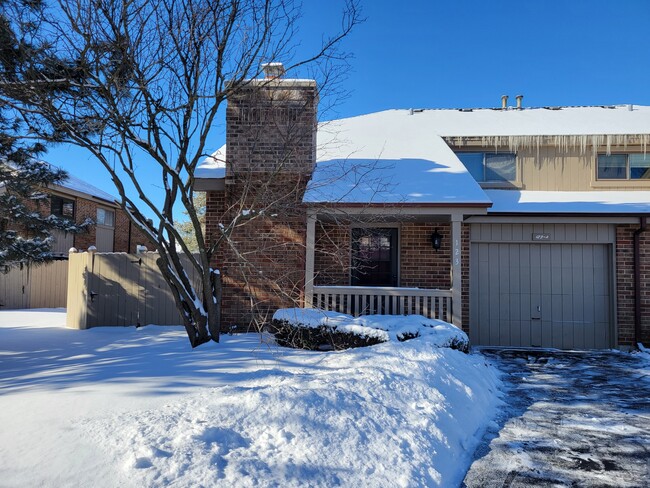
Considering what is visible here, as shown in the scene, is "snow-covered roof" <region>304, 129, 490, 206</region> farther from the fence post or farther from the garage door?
the fence post

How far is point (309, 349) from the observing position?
6.65 metres

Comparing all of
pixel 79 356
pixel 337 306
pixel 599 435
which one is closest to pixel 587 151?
pixel 337 306

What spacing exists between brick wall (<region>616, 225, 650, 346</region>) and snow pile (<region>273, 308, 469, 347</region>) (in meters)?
4.32

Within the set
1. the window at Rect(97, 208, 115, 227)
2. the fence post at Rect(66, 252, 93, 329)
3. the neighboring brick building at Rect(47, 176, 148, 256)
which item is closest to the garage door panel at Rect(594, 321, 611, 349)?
the fence post at Rect(66, 252, 93, 329)

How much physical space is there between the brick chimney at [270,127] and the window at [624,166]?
6.75 metres

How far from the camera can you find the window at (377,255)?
32.0 feet

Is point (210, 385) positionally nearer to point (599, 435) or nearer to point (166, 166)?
point (166, 166)

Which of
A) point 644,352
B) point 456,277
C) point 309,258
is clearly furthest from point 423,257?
point 644,352

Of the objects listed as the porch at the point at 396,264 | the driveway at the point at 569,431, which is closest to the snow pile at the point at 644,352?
the driveway at the point at 569,431

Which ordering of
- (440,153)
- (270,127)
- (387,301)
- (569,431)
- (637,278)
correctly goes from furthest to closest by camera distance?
(440,153)
(637,278)
(270,127)
(387,301)
(569,431)

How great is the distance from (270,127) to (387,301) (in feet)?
12.5

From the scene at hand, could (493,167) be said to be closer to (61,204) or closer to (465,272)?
(465,272)

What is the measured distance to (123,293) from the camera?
9.56m

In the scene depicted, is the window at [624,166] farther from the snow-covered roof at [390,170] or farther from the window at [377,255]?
the window at [377,255]
